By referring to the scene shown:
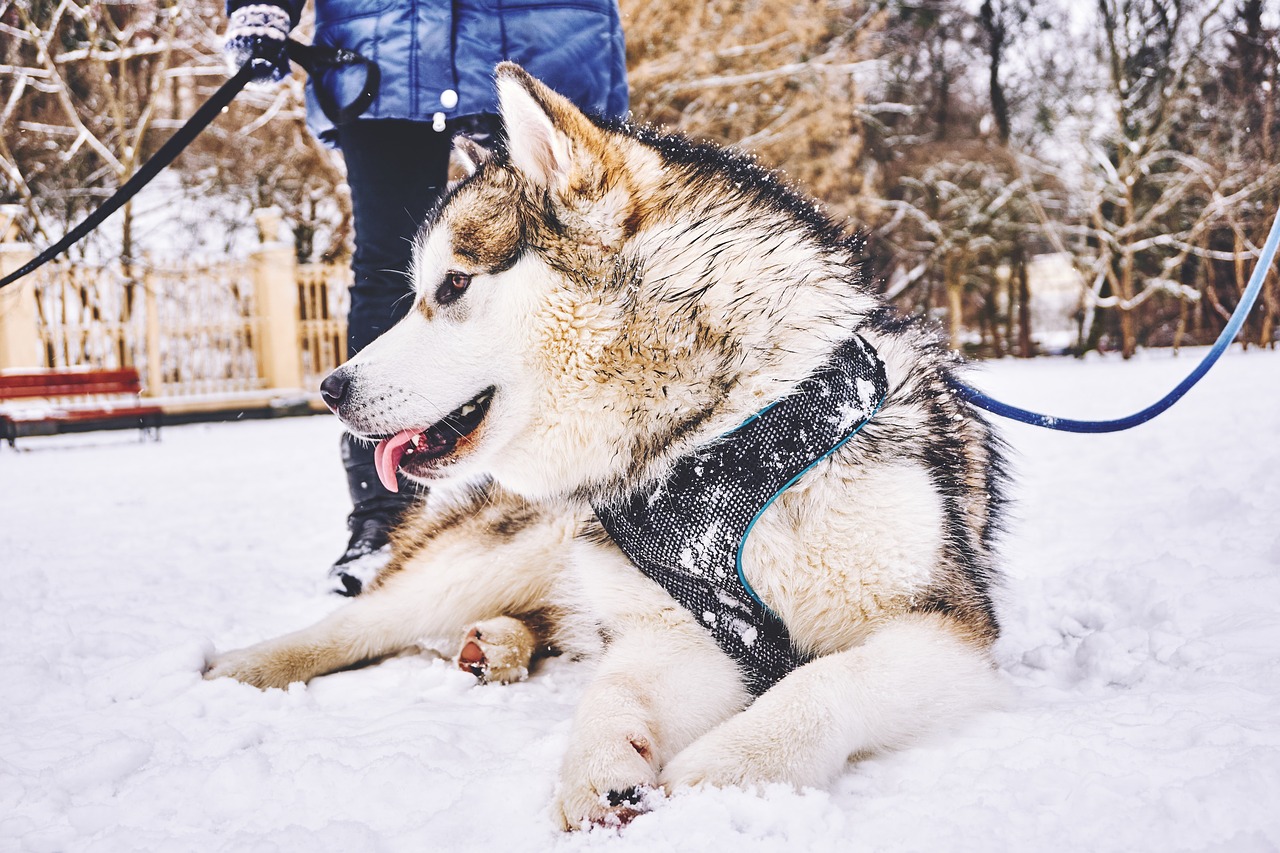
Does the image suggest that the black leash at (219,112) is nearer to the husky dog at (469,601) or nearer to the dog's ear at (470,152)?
the dog's ear at (470,152)

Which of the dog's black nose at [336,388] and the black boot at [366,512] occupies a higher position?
the dog's black nose at [336,388]

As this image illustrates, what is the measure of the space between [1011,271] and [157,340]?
20007 mm

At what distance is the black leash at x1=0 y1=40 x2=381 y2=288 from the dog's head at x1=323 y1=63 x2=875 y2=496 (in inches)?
46.7

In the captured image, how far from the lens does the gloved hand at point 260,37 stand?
274 cm

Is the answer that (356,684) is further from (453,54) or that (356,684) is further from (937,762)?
(453,54)

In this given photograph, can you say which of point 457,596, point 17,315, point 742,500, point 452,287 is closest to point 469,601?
point 457,596

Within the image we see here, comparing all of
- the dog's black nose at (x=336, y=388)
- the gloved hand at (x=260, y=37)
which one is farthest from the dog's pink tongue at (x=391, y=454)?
the gloved hand at (x=260, y=37)

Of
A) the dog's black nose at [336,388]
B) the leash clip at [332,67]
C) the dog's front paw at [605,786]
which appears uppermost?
the leash clip at [332,67]

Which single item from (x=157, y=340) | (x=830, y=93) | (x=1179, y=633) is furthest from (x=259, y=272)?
(x=1179, y=633)

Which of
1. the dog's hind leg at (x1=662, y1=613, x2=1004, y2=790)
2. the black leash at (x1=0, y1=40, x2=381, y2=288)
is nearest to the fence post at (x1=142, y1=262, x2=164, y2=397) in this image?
the black leash at (x1=0, y1=40, x2=381, y2=288)

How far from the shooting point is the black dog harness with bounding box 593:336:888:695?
1651 mm

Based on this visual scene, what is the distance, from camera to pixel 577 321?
1772 mm

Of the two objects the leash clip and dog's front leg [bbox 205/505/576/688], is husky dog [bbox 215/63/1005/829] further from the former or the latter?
the leash clip

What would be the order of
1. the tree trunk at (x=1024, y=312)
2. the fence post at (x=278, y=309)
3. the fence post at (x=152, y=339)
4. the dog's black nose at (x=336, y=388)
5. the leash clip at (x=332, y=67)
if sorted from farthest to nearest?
the tree trunk at (x=1024, y=312)
the fence post at (x=278, y=309)
the fence post at (x=152, y=339)
the leash clip at (x=332, y=67)
the dog's black nose at (x=336, y=388)
